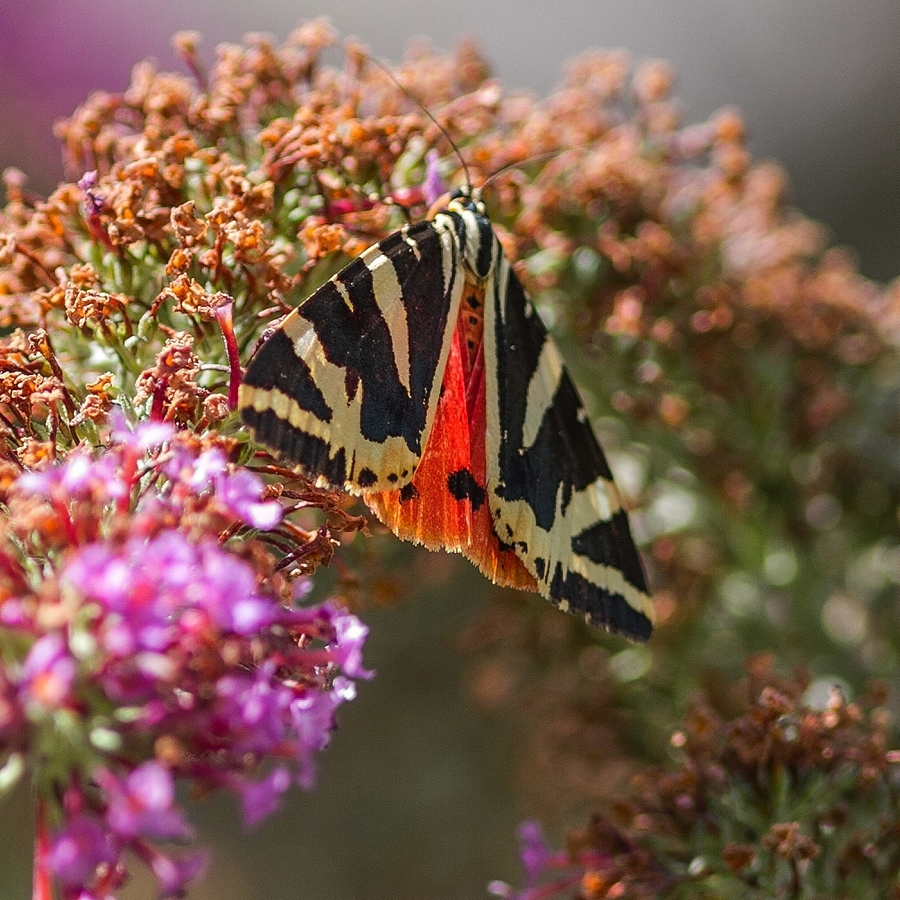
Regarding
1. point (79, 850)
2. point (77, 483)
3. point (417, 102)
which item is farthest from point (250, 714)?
point (417, 102)

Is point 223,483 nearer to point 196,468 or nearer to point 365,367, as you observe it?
point 196,468

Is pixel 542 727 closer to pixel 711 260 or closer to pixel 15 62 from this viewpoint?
pixel 711 260

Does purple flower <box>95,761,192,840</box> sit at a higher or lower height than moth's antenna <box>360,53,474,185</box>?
lower

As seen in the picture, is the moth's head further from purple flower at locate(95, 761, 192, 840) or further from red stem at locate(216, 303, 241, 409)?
purple flower at locate(95, 761, 192, 840)

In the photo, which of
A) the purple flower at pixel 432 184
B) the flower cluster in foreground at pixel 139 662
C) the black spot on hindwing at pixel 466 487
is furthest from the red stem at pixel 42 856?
the purple flower at pixel 432 184

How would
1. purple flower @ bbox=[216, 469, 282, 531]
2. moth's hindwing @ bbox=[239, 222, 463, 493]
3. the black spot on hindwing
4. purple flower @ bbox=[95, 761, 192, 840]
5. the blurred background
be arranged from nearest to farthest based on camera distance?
purple flower @ bbox=[95, 761, 192, 840], purple flower @ bbox=[216, 469, 282, 531], moth's hindwing @ bbox=[239, 222, 463, 493], the black spot on hindwing, the blurred background

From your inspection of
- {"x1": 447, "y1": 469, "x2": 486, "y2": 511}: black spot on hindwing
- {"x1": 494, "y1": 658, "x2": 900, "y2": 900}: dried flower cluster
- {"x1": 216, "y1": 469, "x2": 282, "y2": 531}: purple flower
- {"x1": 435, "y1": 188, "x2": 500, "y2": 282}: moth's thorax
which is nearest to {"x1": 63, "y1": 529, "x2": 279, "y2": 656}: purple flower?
{"x1": 216, "y1": 469, "x2": 282, "y2": 531}: purple flower
